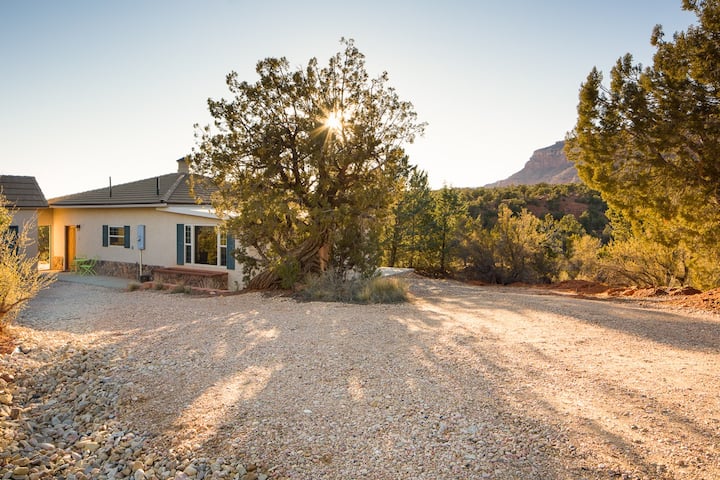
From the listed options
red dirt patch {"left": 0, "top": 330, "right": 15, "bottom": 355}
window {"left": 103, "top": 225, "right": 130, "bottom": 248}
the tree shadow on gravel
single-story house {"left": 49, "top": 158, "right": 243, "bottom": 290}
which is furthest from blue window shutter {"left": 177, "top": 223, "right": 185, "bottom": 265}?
the tree shadow on gravel

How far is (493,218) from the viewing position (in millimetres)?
33500

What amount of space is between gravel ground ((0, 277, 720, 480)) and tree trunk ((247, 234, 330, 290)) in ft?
13.7

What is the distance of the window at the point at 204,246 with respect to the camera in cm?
1492

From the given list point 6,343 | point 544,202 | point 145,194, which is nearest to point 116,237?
point 145,194

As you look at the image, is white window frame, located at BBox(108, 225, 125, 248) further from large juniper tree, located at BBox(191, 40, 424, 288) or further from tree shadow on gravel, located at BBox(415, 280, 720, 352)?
tree shadow on gravel, located at BBox(415, 280, 720, 352)

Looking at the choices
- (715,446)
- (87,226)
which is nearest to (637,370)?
(715,446)

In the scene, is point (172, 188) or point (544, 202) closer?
point (172, 188)

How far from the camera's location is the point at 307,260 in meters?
12.5

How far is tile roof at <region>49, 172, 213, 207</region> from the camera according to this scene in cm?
1659

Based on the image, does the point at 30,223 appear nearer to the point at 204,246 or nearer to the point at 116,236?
the point at 116,236

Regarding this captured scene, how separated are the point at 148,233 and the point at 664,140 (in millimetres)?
16136

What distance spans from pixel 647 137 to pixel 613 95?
1307mm

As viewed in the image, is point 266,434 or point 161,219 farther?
point 161,219

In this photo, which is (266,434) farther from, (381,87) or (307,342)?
(381,87)
